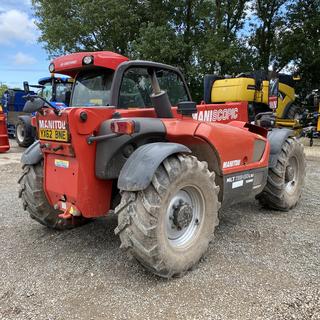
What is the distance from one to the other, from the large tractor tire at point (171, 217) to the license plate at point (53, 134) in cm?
69

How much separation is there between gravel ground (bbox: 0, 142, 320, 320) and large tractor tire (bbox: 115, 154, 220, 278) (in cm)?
19

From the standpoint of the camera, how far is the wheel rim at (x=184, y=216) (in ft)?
11.4

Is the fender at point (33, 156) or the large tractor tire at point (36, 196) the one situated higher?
the fender at point (33, 156)

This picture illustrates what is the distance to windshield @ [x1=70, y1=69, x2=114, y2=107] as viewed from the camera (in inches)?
156

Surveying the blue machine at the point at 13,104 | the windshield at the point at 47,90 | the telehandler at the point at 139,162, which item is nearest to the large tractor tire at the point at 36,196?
the telehandler at the point at 139,162

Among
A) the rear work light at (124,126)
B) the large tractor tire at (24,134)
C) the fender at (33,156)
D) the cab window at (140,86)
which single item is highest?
the cab window at (140,86)

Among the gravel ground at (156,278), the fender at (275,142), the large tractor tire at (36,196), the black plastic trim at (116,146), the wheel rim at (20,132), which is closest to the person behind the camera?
the gravel ground at (156,278)

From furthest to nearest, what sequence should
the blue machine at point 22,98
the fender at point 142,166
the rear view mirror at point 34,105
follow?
the blue machine at point 22,98
the rear view mirror at point 34,105
the fender at point 142,166

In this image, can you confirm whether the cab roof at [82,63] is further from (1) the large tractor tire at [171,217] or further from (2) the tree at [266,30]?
(2) the tree at [266,30]

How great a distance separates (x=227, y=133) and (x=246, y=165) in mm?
515

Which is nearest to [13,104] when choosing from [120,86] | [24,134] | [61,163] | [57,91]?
[24,134]

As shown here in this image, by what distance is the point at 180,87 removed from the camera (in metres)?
4.62

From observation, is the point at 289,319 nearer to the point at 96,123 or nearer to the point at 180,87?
the point at 96,123

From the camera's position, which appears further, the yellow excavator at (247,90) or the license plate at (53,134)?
the yellow excavator at (247,90)
